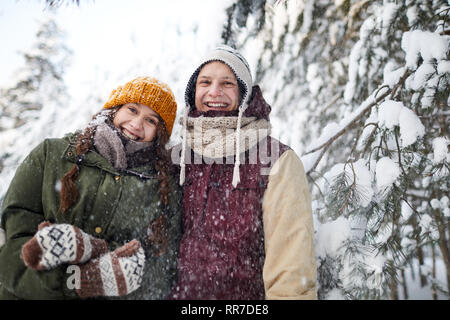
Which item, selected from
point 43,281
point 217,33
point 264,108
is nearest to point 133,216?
point 43,281

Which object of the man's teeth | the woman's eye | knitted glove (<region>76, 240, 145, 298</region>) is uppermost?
the man's teeth

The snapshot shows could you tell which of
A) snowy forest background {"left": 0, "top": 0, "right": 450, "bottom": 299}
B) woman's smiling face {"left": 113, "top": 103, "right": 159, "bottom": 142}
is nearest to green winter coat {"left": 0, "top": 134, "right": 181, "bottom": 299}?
woman's smiling face {"left": 113, "top": 103, "right": 159, "bottom": 142}

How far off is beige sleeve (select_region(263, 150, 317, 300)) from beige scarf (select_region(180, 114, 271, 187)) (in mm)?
229

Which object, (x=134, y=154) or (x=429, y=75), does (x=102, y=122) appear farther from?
(x=429, y=75)

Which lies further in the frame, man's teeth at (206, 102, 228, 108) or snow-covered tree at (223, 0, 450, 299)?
man's teeth at (206, 102, 228, 108)

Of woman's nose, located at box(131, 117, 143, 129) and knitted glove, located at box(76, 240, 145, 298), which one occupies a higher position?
woman's nose, located at box(131, 117, 143, 129)

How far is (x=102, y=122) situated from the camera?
176 cm

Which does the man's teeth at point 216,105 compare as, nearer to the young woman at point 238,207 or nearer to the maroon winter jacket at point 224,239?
the young woman at point 238,207

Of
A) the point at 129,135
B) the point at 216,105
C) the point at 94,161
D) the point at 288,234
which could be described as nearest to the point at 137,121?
the point at 129,135

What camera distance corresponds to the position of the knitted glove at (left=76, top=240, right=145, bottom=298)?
1340mm

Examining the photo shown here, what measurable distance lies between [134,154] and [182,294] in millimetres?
861

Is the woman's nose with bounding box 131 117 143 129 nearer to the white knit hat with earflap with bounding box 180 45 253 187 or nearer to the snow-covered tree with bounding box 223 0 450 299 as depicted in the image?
the white knit hat with earflap with bounding box 180 45 253 187

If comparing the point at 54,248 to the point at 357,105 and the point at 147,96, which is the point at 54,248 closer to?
the point at 147,96

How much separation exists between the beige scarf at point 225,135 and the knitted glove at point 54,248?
0.65 meters
